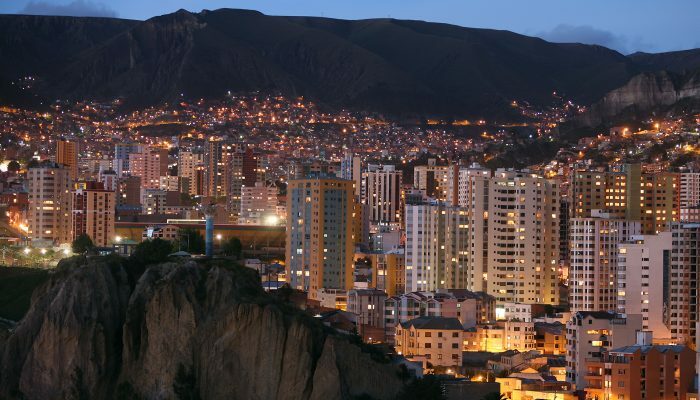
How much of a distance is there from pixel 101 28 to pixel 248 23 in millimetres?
17659

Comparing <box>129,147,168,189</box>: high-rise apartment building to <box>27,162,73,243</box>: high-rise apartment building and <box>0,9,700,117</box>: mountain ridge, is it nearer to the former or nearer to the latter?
<box>0,9,700,117</box>: mountain ridge

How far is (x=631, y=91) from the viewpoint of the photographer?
360 ft

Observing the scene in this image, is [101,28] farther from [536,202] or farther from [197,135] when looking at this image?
[536,202]

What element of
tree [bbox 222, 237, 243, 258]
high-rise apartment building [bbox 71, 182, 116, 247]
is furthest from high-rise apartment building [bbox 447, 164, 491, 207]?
high-rise apartment building [bbox 71, 182, 116, 247]

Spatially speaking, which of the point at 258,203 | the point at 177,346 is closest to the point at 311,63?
the point at 258,203

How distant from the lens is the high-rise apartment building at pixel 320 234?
198ft

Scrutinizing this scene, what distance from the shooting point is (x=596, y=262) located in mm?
53781

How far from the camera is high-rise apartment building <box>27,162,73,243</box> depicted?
70375 millimetres

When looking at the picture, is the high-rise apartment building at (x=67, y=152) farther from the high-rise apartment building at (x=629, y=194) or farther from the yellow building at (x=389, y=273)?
the high-rise apartment building at (x=629, y=194)

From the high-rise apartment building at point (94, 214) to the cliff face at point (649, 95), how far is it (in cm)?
4752

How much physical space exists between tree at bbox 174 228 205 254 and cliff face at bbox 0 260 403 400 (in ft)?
44.2

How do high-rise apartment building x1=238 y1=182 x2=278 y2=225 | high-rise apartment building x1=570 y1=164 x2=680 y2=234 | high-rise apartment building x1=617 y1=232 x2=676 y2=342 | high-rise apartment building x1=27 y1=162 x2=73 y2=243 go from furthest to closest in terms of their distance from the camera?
high-rise apartment building x1=238 y1=182 x2=278 y2=225, high-rise apartment building x1=27 y1=162 x2=73 y2=243, high-rise apartment building x1=570 y1=164 x2=680 y2=234, high-rise apartment building x1=617 y1=232 x2=676 y2=342

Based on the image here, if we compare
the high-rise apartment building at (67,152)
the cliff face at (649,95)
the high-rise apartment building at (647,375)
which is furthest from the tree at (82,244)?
the cliff face at (649,95)

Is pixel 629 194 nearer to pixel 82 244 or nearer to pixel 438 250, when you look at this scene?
pixel 438 250
